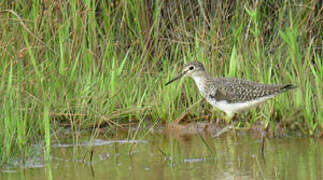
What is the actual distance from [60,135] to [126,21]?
2642 millimetres

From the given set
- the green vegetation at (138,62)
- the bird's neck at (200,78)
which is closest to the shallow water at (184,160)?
the green vegetation at (138,62)

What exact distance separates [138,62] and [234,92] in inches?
62.6

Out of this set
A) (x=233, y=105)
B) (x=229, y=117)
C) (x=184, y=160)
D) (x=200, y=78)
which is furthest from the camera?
(x=200, y=78)

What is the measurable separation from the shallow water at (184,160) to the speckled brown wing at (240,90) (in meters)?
0.44

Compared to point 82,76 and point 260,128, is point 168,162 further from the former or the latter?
point 82,76

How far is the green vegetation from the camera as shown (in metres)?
6.72

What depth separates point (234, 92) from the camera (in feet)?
23.6

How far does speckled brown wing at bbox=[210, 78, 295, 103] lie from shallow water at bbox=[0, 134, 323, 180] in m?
0.44

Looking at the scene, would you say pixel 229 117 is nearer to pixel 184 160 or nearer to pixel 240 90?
pixel 240 90

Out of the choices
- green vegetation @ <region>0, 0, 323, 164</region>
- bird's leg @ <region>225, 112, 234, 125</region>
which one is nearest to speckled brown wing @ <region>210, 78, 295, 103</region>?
bird's leg @ <region>225, 112, 234, 125</region>

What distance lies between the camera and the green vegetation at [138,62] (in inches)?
265

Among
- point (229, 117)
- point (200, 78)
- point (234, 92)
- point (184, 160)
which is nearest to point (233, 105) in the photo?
point (234, 92)

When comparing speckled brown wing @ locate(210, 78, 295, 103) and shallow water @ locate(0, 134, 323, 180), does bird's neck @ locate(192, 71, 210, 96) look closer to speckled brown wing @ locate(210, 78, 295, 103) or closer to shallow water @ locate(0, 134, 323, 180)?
speckled brown wing @ locate(210, 78, 295, 103)

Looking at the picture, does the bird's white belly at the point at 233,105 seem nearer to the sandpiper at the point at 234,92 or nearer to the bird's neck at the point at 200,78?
the sandpiper at the point at 234,92
